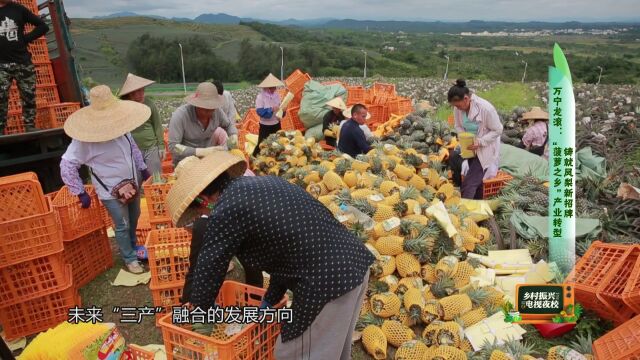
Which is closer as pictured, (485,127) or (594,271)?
(594,271)

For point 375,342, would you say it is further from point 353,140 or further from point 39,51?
point 39,51

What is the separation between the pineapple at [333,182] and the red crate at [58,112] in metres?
3.60

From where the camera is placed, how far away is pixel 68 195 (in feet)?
13.8

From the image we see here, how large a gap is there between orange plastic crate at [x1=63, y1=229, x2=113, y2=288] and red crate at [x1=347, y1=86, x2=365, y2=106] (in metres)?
6.06

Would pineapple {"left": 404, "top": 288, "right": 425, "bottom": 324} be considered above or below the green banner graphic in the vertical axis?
below

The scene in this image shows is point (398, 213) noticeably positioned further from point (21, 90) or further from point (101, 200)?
point (21, 90)

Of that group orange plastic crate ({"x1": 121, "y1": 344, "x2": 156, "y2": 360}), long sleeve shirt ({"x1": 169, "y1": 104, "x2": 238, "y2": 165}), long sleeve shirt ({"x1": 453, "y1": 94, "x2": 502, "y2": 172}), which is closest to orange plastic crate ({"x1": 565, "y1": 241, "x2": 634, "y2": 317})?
long sleeve shirt ({"x1": 453, "y1": 94, "x2": 502, "y2": 172})

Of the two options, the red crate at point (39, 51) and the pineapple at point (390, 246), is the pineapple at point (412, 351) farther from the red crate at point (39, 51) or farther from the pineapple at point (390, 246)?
the red crate at point (39, 51)

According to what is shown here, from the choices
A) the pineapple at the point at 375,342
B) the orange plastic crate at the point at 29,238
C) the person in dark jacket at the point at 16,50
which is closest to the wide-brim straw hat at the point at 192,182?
the orange plastic crate at the point at 29,238

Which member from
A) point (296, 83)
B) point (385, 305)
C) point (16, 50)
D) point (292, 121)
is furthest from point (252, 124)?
point (385, 305)

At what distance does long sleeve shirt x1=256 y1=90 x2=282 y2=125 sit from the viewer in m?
7.46

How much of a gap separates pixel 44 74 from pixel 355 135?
4416 mm

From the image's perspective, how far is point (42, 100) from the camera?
5.88 metres

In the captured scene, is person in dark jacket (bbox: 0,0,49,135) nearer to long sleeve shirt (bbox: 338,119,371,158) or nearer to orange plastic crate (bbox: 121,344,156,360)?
long sleeve shirt (bbox: 338,119,371,158)
